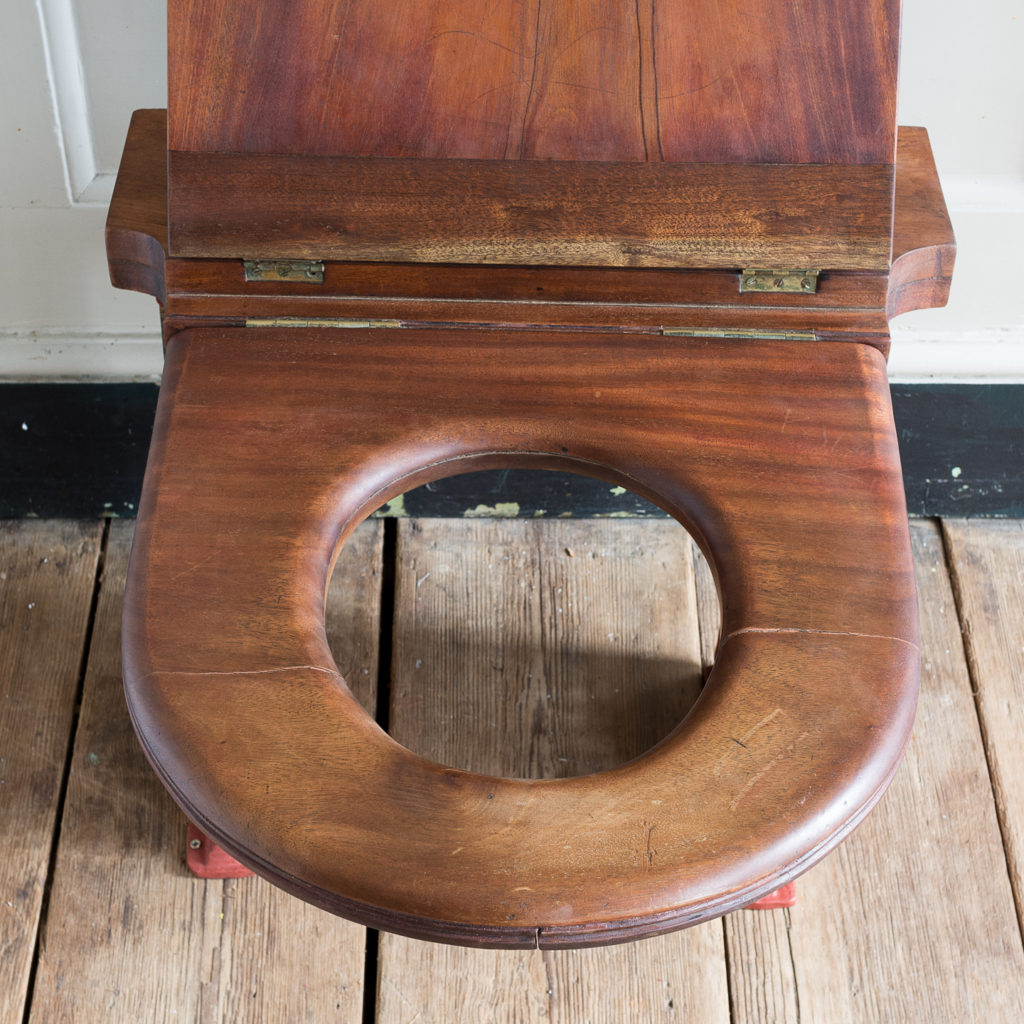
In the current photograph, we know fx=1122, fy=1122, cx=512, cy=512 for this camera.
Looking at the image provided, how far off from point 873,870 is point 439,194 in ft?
2.38

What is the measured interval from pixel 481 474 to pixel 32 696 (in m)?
0.51

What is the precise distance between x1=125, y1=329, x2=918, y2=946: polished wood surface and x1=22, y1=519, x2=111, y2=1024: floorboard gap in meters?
0.47

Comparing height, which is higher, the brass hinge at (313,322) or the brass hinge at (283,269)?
the brass hinge at (283,269)

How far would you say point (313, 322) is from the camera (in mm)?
806

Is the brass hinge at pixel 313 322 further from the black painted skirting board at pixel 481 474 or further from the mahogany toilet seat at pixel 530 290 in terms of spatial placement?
the black painted skirting board at pixel 481 474

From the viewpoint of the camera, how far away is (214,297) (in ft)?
2.65

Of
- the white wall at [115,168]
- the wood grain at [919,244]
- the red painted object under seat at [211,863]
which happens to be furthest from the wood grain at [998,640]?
the red painted object under seat at [211,863]

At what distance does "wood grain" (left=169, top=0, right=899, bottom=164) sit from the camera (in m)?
0.77

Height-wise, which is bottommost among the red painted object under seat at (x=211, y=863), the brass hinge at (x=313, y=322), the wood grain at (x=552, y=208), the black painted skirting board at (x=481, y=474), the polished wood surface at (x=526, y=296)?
the red painted object under seat at (x=211, y=863)

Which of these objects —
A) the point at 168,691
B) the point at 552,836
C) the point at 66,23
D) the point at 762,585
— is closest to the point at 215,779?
the point at 168,691

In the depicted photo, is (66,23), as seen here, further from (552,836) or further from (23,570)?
(552,836)

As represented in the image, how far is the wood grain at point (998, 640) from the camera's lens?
1.09 metres

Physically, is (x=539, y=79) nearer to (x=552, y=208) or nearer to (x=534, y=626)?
(x=552, y=208)

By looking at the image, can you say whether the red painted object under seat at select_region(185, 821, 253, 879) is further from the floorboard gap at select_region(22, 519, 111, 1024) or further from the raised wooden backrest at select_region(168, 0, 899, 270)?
the raised wooden backrest at select_region(168, 0, 899, 270)
